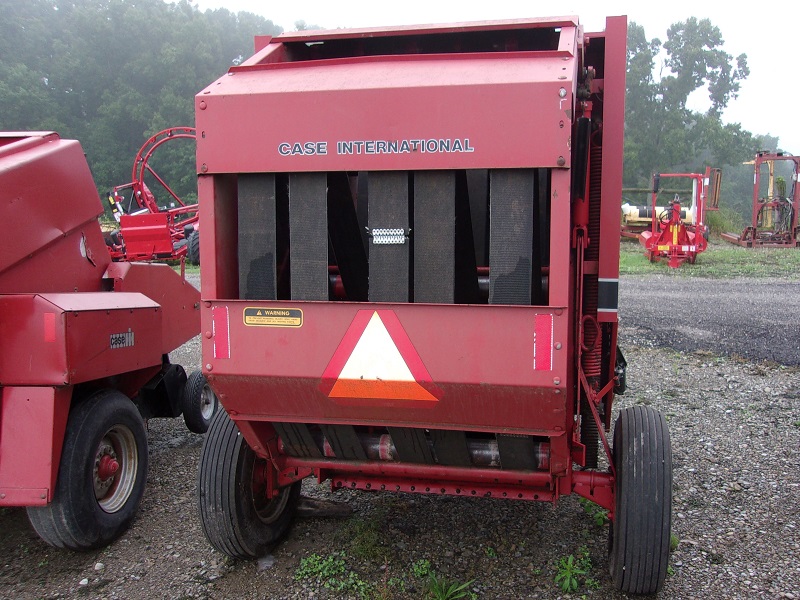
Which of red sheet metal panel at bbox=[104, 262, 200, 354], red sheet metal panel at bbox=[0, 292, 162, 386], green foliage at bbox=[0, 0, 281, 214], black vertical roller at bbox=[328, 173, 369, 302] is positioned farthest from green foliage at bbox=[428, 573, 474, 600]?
green foliage at bbox=[0, 0, 281, 214]

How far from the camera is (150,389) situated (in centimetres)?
488

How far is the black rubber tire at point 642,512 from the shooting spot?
2889 mm

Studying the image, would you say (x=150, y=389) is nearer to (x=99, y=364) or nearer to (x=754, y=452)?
(x=99, y=364)

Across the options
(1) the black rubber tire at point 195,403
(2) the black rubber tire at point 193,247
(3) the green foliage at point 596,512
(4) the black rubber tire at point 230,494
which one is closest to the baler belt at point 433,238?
(4) the black rubber tire at point 230,494

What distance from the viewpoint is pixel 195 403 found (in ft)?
16.9

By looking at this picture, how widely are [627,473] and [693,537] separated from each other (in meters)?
1.08

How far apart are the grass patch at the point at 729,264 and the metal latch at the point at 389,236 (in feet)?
44.6

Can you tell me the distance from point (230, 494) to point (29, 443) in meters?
1.03

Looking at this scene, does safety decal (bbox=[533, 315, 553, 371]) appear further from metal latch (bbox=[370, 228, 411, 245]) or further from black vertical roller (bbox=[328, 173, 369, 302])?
black vertical roller (bbox=[328, 173, 369, 302])

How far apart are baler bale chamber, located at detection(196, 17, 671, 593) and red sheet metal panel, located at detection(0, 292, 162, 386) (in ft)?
3.51

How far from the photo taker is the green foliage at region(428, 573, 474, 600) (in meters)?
3.11

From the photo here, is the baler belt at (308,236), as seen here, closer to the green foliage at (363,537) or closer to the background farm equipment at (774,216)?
the green foliage at (363,537)

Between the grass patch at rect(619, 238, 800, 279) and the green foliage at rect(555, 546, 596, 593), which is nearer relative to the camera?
the green foliage at rect(555, 546, 596, 593)

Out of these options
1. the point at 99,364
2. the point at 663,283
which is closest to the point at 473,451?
the point at 99,364
